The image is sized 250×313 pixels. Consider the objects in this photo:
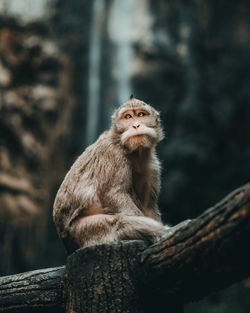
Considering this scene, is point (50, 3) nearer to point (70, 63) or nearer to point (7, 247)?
point (70, 63)

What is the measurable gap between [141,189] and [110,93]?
937cm

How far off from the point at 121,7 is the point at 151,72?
8.66 feet

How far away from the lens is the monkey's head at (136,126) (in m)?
4.25

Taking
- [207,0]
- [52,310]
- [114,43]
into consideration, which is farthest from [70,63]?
[52,310]

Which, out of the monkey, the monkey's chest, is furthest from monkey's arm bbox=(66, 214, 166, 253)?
the monkey's chest

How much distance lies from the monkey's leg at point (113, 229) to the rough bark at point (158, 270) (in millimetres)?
467

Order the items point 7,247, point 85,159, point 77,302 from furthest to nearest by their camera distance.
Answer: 1. point 7,247
2. point 85,159
3. point 77,302

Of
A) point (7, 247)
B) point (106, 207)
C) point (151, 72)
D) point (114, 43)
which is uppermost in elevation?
point (114, 43)

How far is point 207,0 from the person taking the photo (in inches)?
532

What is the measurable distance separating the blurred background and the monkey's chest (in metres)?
7.48

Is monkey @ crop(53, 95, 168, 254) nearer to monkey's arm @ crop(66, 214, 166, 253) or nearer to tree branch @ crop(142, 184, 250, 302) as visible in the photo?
monkey's arm @ crop(66, 214, 166, 253)

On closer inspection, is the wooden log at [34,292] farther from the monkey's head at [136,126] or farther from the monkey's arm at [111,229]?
the monkey's head at [136,126]

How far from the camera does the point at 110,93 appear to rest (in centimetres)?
1352

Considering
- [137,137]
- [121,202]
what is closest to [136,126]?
[137,137]
